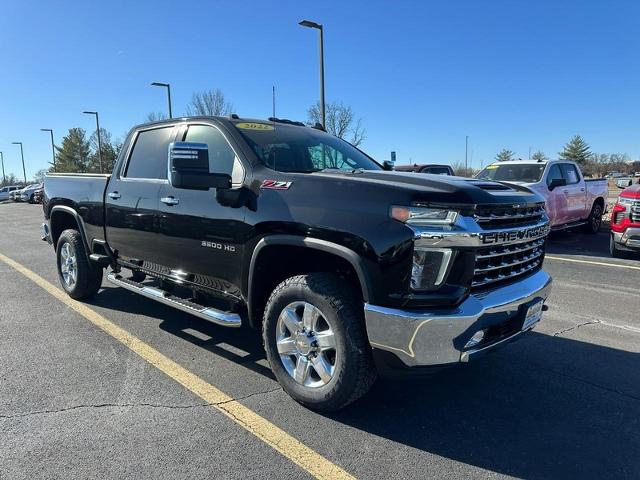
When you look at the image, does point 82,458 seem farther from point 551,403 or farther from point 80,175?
point 80,175

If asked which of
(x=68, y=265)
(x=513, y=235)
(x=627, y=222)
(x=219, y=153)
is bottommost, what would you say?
(x=68, y=265)

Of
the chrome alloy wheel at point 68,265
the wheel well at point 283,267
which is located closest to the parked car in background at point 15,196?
the chrome alloy wheel at point 68,265

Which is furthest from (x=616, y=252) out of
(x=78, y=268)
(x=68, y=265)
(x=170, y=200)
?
(x=68, y=265)

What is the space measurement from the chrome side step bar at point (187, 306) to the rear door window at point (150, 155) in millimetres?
1051

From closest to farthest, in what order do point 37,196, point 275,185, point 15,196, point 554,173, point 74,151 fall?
point 275,185, point 554,173, point 37,196, point 15,196, point 74,151

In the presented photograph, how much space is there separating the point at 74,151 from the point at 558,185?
68710 millimetres

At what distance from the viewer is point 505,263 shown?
127 inches

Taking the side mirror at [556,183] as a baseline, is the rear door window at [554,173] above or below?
above

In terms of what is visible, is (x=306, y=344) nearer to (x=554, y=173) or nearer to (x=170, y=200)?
(x=170, y=200)

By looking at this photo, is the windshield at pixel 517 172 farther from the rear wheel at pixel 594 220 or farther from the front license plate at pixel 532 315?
the front license plate at pixel 532 315

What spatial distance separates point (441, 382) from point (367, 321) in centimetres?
129

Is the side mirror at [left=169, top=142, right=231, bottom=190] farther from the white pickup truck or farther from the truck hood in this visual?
the white pickup truck

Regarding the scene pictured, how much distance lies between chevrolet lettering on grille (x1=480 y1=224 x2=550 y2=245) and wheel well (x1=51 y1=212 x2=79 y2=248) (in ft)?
16.4

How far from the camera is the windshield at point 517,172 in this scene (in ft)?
36.5
